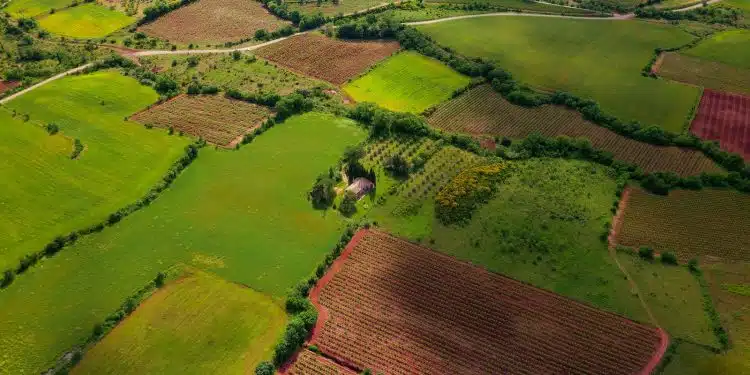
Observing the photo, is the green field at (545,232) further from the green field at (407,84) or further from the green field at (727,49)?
the green field at (727,49)

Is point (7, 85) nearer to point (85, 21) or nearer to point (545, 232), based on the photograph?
point (85, 21)

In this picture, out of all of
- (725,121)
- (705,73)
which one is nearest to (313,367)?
(725,121)

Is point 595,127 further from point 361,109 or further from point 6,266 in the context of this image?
point 6,266

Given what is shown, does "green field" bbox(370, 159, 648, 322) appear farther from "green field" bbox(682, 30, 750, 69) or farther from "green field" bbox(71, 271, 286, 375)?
"green field" bbox(682, 30, 750, 69)

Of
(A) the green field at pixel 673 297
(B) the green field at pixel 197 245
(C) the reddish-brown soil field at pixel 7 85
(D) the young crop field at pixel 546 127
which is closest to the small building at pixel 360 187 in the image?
(B) the green field at pixel 197 245

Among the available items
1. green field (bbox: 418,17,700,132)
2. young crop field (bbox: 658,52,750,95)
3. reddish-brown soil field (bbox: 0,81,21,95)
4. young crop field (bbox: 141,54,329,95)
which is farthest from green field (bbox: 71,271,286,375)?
young crop field (bbox: 658,52,750,95)
